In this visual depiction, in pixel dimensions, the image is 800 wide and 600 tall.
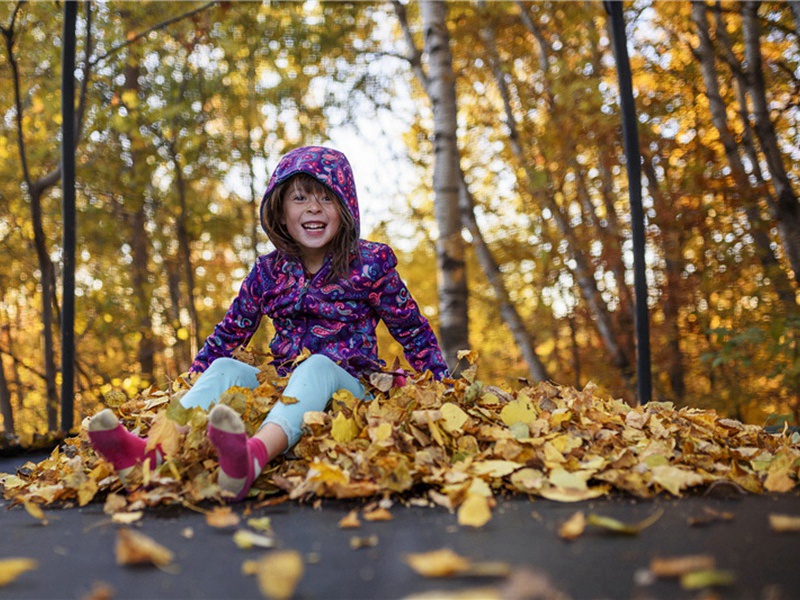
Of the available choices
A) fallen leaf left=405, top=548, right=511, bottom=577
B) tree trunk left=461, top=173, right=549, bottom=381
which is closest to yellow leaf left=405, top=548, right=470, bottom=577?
fallen leaf left=405, top=548, right=511, bottom=577

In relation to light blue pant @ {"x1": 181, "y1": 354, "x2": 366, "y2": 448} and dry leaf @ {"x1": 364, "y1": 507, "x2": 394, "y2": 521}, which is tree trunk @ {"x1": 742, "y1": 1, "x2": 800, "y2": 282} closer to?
light blue pant @ {"x1": 181, "y1": 354, "x2": 366, "y2": 448}

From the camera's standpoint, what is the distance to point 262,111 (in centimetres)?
593

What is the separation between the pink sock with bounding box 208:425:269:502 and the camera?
1172 mm

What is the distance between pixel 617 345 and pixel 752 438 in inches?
119

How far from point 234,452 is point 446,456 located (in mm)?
451

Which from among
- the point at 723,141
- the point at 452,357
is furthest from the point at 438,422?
the point at 723,141

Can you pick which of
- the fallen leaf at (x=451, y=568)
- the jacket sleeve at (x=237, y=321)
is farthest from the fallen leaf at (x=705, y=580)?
the jacket sleeve at (x=237, y=321)

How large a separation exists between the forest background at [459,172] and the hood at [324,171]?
144 cm

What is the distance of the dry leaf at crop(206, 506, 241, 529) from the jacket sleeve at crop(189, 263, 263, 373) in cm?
87

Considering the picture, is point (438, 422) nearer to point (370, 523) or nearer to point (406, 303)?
point (370, 523)

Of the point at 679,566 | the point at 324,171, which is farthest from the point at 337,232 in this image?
the point at 679,566

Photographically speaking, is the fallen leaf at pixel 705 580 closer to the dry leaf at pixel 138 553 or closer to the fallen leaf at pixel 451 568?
the fallen leaf at pixel 451 568

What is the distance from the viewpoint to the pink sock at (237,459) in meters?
1.17

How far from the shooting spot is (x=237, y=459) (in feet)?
3.97
